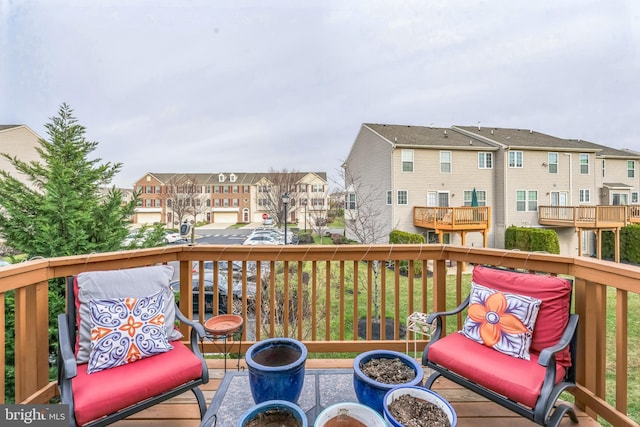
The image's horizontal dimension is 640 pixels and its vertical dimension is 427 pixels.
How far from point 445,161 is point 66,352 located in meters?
14.9

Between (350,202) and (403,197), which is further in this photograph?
(350,202)

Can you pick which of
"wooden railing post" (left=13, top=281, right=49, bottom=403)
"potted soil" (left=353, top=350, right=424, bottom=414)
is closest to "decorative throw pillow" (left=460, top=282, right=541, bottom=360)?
"potted soil" (left=353, top=350, right=424, bottom=414)

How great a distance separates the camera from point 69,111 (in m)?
4.53

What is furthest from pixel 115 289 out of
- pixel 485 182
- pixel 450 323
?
pixel 485 182

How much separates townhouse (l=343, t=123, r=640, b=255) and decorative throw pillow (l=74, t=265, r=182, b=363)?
444 inches

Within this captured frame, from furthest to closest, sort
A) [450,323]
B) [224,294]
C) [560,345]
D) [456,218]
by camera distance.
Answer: [456,218] < [224,294] < [450,323] < [560,345]

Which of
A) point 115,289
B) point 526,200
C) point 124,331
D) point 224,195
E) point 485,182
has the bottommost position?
point 124,331

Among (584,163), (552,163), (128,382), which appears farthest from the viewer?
(584,163)

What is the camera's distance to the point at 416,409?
92cm

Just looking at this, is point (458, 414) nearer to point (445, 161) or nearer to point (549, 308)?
point (549, 308)

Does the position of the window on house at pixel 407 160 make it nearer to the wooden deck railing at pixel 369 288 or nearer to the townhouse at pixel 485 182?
the townhouse at pixel 485 182

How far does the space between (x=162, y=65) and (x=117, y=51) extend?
0.78 meters

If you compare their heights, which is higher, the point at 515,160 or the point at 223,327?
the point at 515,160

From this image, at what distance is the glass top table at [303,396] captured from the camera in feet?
3.70
